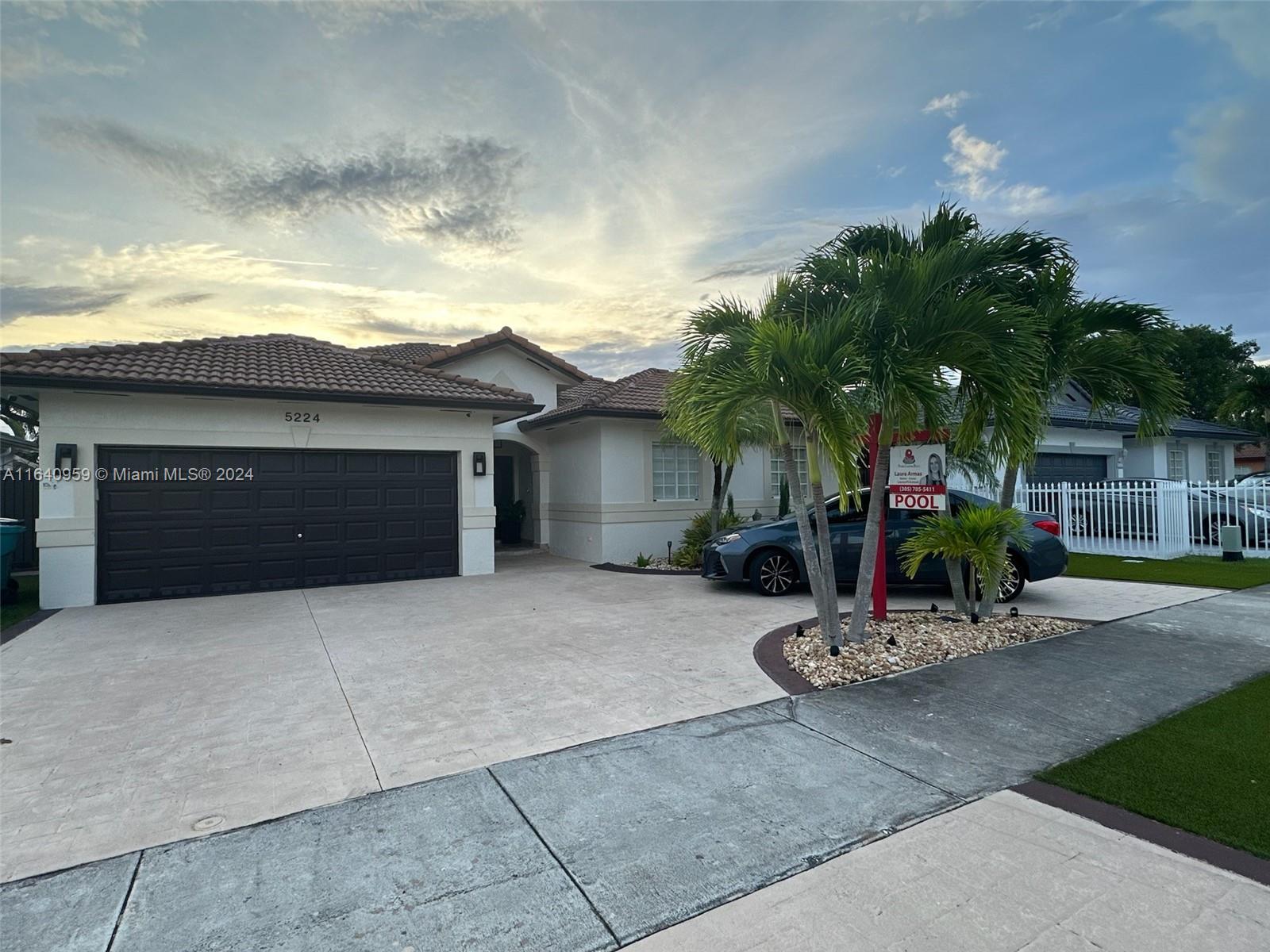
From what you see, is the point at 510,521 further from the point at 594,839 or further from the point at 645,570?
the point at 594,839

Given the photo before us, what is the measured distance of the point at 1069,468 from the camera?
22.0 m

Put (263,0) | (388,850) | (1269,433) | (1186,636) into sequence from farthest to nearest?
(1269,433), (263,0), (1186,636), (388,850)

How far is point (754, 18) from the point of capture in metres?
9.09

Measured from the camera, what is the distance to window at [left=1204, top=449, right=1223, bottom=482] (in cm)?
2703

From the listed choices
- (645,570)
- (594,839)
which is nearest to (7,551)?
(645,570)

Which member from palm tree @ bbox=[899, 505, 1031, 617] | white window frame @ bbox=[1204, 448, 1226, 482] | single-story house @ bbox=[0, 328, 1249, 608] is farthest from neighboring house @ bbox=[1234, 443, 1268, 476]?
palm tree @ bbox=[899, 505, 1031, 617]

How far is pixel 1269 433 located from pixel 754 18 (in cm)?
2855

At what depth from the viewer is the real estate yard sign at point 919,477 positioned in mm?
6586

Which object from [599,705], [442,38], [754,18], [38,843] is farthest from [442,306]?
[38,843]

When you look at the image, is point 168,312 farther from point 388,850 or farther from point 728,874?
point 728,874

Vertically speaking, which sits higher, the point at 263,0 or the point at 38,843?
the point at 263,0

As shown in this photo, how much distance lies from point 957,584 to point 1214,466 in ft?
97.8

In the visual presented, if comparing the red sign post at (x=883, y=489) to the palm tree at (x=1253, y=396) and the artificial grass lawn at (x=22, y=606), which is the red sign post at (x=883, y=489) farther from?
the palm tree at (x=1253, y=396)

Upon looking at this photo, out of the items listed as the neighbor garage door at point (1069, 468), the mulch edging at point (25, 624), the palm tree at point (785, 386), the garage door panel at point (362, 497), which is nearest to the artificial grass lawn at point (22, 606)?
the mulch edging at point (25, 624)
